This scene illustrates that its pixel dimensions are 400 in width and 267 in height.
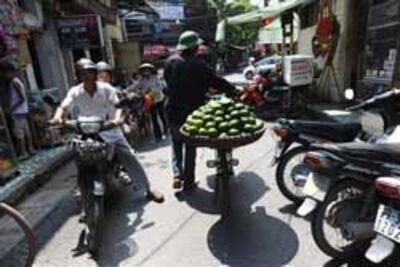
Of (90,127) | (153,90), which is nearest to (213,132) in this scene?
(90,127)

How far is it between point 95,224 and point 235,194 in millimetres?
2025

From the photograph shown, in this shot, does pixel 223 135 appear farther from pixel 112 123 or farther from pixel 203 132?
pixel 112 123

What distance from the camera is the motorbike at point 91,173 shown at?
13.2 ft

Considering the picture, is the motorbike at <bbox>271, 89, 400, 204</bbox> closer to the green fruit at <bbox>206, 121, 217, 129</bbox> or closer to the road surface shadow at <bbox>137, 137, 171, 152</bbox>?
the green fruit at <bbox>206, 121, 217, 129</bbox>

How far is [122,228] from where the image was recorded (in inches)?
184

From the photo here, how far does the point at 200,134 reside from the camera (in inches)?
165

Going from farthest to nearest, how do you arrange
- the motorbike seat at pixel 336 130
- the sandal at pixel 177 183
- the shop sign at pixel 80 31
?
the shop sign at pixel 80 31 → the sandal at pixel 177 183 → the motorbike seat at pixel 336 130

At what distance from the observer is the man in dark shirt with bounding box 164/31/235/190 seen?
Answer: 194 inches

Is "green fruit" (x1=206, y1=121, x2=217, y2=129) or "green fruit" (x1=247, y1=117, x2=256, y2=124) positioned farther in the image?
"green fruit" (x1=247, y1=117, x2=256, y2=124)

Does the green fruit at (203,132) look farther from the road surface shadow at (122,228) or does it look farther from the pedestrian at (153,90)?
the pedestrian at (153,90)

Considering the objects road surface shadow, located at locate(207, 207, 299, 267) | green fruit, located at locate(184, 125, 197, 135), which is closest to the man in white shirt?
green fruit, located at locate(184, 125, 197, 135)

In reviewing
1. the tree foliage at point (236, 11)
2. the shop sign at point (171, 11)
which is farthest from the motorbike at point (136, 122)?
the tree foliage at point (236, 11)

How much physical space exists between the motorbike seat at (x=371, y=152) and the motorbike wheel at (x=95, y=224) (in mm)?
2255

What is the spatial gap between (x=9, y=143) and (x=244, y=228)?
4.06 m
